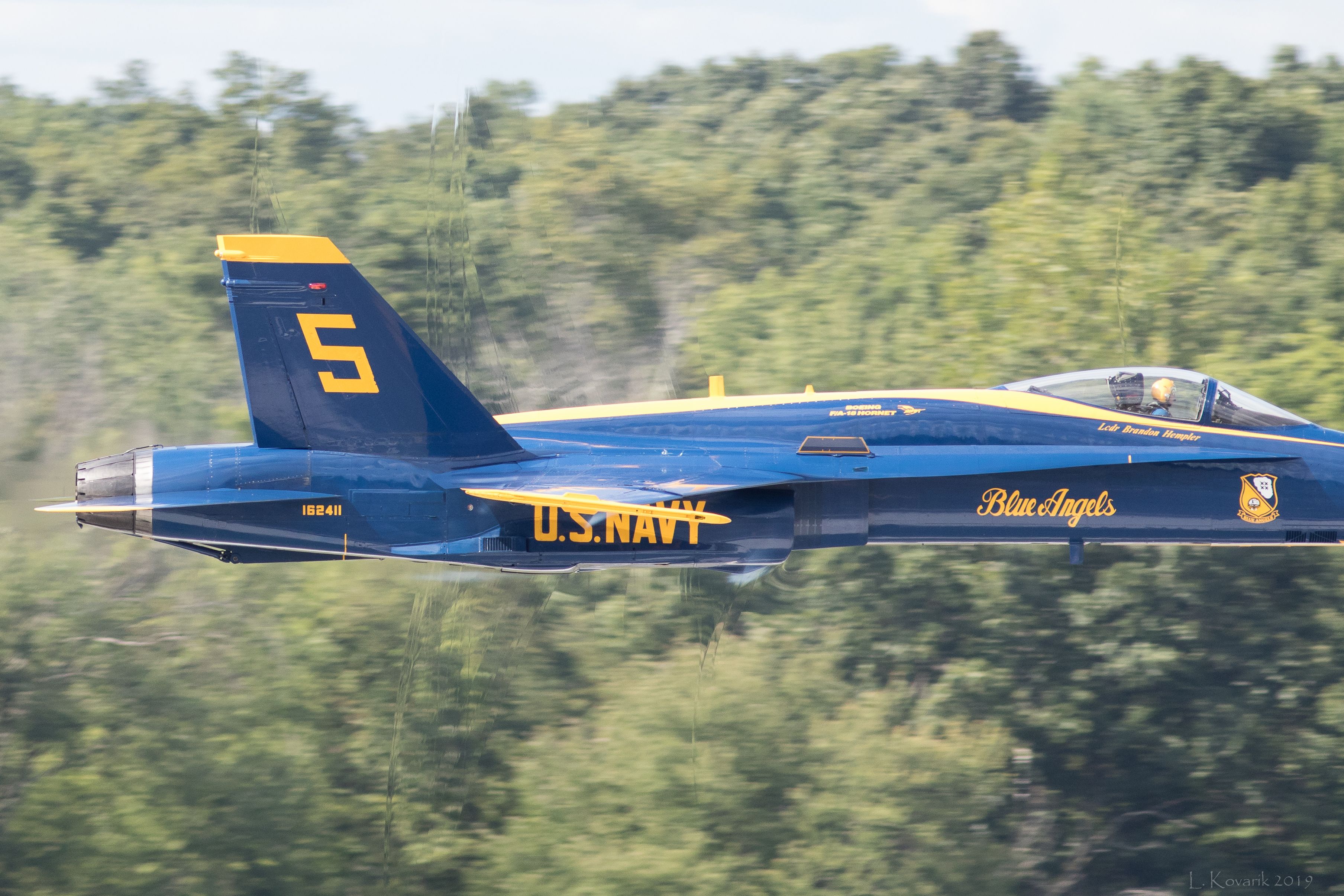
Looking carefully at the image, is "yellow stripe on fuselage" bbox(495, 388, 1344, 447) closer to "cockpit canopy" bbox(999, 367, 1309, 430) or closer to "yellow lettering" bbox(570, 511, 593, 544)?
"cockpit canopy" bbox(999, 367, 1309, 430)

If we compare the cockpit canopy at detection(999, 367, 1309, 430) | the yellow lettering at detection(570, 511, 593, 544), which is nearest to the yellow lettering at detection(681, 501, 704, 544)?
the yellow lettering at detection(570, 511, 593, 544)

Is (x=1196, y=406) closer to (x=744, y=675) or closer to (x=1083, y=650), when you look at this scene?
(x=1083, y=650)

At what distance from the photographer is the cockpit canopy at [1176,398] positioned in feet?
36.1

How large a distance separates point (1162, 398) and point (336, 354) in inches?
301

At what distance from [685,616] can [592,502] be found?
962cm

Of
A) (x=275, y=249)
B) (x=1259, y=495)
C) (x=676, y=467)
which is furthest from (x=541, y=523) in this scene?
(x=1259, y=495)

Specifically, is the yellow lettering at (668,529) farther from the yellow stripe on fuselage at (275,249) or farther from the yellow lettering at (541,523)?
the yellow stripe on fuselage at (275,249)

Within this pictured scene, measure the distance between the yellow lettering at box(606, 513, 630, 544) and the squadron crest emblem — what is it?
222 inches

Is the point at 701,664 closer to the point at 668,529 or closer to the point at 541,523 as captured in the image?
the point at 668,529

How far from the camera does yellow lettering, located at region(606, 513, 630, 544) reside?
10.6 meters

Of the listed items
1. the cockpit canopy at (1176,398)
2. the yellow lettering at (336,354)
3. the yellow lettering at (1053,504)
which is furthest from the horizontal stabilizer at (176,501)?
the cockpit canopy at (1176,398)

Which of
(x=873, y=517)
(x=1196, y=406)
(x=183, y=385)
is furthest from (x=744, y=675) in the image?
(x=183, y=385)

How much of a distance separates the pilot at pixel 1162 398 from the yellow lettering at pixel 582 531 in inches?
208

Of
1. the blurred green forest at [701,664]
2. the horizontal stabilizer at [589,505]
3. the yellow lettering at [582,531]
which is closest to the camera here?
the horizontal stabilizer at [589,505]
